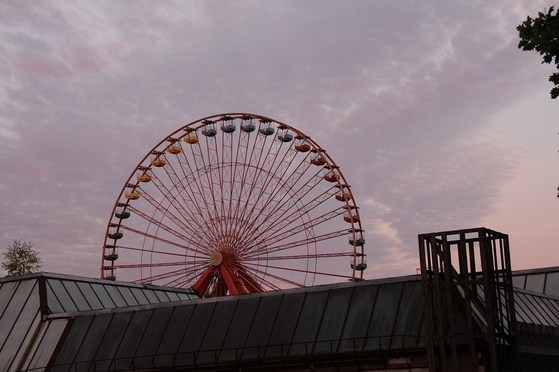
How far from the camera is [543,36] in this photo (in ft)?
99.0

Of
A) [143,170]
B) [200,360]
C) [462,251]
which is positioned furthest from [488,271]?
[143,170]

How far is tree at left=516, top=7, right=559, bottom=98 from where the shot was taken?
30156 millimetres

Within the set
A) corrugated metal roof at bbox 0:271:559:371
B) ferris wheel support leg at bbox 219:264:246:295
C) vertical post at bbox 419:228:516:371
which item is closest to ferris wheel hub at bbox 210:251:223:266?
ferris wheel support leg at bbox 219:264:246:295

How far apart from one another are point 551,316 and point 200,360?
19.3 metres

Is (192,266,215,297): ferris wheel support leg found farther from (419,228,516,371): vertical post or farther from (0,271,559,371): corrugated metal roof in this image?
(419,228,516,371): vertical post

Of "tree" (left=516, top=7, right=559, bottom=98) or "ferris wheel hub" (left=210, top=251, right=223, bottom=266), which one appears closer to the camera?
"tree" (left=516, top=7, right=559, bottom=98)

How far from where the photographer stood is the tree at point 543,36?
30156mm

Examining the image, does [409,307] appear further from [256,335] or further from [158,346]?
[158,346]

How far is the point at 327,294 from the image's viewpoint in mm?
46312

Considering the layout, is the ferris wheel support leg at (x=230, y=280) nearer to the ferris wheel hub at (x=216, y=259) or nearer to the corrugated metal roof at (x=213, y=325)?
the ferris wheel hub at (x=216, y=259)

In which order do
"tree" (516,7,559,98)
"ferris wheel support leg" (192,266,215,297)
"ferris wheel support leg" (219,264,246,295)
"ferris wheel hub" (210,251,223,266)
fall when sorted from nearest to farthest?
"tree" (516,7,559,98)
"ferris wheel support leg" (219,264,246,295)
"ferris wheel hub" (210,251,223,266)
"ferris wheel support leg" (192,266,215,297)

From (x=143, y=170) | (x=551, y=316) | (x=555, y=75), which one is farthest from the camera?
(x=143, y=170)

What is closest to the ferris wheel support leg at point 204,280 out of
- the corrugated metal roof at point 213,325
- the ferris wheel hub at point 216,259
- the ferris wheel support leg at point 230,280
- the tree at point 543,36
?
the ferris wheel hub at point 216,259

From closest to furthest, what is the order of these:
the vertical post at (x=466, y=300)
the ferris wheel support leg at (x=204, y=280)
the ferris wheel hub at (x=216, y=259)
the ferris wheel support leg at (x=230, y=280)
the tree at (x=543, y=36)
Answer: the tree at (x=543, y=36) < the vertical post at (x=466, y=300) < the ferris wheel support leg at (x=230, y=280) < the ferris wheel hub at (x=216, y=259) < the ferris wheel support leg at (x=204, y=280)
